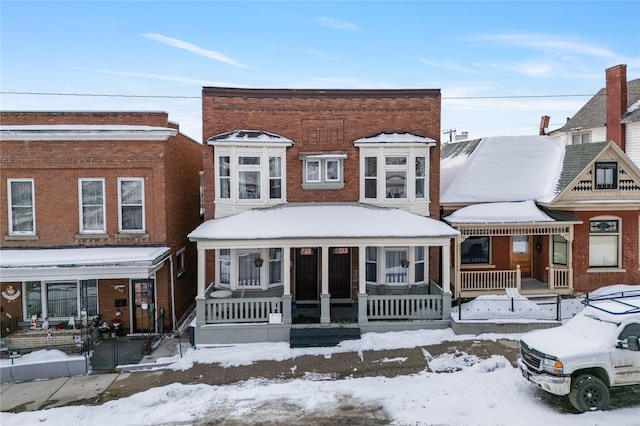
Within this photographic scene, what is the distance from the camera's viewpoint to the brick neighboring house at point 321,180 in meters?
16.1

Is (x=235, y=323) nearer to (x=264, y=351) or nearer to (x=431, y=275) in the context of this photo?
(x=264, y=351)

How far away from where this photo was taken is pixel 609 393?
31.8ft

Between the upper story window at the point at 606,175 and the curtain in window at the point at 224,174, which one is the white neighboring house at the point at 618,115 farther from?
the curtain in window at the point at 224,174

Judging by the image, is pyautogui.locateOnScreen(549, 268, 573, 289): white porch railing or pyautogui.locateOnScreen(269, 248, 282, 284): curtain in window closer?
pyautogui.locateOnScreen(269, 248, 282, 284): curtain in window

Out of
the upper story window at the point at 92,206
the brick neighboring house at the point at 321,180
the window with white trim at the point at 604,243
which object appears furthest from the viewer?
the window with white trim at the point at 604,243

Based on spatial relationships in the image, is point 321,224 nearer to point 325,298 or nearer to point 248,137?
point 325,298

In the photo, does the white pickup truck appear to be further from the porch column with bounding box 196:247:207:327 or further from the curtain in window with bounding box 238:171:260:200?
the curtain in window with bounding box 238:171:260:200

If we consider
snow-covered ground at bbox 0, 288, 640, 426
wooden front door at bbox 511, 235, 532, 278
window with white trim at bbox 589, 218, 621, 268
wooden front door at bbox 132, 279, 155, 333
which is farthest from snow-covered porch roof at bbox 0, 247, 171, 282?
window with white trim at bbox 589, 218, 621, 268

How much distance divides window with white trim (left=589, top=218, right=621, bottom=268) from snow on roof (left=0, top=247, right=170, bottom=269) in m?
16.7

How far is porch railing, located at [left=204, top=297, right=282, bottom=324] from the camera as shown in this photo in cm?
1430

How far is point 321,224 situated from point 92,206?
8.21 m

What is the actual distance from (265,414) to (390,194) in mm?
9751

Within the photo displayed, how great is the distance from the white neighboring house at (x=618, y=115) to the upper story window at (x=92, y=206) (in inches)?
1264

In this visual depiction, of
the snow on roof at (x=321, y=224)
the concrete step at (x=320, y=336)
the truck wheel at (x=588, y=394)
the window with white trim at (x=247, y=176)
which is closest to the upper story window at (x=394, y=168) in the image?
the snow on roof at (x=321, y=224)
